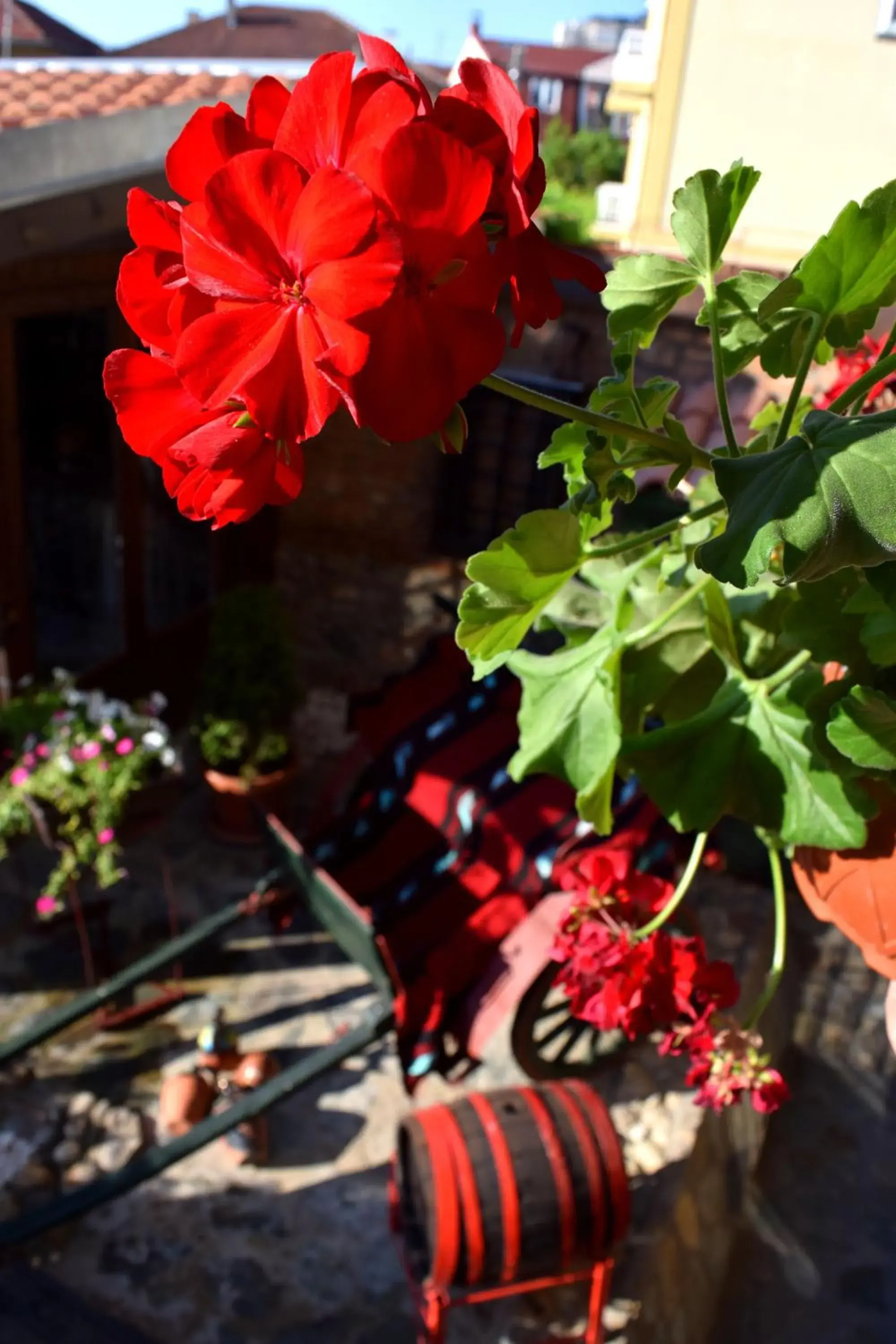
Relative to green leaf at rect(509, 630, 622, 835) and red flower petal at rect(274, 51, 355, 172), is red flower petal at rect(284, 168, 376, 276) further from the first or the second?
green leaf at rect(509, 630, 622, 835)

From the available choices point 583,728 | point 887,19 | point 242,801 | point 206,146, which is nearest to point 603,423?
point 206,146

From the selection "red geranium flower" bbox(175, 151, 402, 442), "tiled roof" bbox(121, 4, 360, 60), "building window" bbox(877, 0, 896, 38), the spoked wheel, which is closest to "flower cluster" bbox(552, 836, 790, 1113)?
"red geranium flower" bbox(175, 151, 402, 442)

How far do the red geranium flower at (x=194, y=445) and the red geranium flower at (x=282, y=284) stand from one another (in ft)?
0.16

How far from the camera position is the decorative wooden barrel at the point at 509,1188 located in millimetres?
2588

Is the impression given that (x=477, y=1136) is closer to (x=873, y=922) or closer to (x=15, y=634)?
(x=873, y=922)

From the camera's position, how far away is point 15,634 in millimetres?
4266

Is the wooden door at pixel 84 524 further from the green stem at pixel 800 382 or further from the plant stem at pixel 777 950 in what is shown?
the green stem at pixel 800 382

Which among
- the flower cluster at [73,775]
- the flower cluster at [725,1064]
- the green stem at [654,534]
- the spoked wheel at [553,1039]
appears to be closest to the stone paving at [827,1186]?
the spoked wheel at [553,1039]

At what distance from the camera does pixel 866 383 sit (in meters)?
0.84

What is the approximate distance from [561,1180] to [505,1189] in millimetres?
141

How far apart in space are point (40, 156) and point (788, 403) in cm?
396

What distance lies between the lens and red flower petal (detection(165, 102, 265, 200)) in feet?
2.04

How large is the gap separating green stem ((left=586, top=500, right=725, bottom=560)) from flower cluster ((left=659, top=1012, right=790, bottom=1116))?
0.57 meters

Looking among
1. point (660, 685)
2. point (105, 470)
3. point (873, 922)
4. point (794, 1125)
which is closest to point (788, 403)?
point (660, 685)
